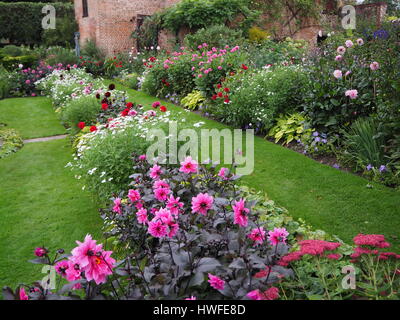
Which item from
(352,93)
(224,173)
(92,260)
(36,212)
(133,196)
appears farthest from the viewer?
(352,93)

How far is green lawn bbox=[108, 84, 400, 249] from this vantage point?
3.65 meters

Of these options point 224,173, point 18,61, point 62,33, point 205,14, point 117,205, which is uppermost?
point 205,14

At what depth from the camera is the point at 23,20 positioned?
21.0 metres

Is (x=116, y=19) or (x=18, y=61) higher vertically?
(x=116, y=19)

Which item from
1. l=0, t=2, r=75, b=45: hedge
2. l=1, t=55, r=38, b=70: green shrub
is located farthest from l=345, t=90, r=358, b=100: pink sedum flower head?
l=0, t=2, r=75, b=45: hedge

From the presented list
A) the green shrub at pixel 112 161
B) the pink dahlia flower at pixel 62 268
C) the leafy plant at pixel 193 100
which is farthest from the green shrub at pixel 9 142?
the pink dahlia flower at pixel 62 268

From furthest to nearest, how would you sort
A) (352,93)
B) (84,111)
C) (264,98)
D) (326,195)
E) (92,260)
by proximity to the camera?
(84,111) → (264,98) → (352,93) → (326,195) → (92,260)

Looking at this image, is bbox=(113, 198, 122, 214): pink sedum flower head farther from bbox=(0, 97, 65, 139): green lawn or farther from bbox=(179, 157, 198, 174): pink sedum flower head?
bbox=(0, 97, 65, 139): green lawn

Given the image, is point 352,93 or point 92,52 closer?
point 352,93

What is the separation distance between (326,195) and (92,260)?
126 inches

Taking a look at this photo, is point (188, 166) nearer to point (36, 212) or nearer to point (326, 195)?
point (326, 195)

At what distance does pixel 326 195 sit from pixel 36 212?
3.34 m

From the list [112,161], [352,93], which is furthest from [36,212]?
[352,93]
